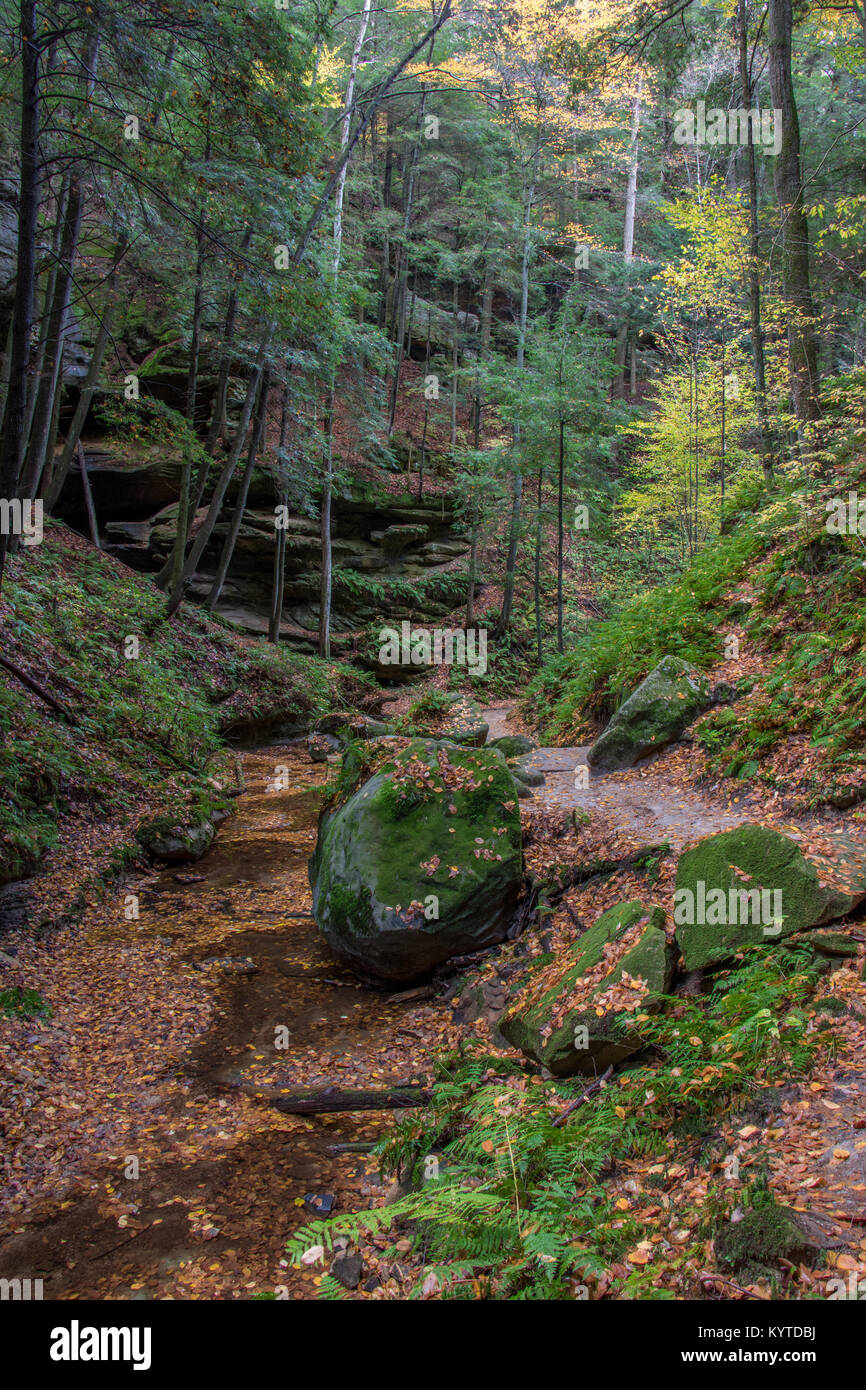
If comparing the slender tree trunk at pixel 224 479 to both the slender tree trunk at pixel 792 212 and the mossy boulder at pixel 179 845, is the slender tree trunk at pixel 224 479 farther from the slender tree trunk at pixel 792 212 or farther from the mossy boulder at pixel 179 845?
the slender tree trunk at pixel 792 212

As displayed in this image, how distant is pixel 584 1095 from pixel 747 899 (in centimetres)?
154

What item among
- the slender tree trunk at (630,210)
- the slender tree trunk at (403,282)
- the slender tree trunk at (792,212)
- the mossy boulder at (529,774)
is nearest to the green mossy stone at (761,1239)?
the mossy boulder at (529,774)

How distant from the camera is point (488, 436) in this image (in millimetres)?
29531

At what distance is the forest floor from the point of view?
2.92m

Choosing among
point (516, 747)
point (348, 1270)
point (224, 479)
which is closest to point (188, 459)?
point (224, 479)

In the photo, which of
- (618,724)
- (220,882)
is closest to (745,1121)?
(618,724)

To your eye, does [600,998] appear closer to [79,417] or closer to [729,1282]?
[729,1282]

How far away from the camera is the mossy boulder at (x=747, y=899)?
160 inches

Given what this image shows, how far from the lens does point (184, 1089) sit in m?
4.97

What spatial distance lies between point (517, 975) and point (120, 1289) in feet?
11.3

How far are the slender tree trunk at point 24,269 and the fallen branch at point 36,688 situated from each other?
3460mm

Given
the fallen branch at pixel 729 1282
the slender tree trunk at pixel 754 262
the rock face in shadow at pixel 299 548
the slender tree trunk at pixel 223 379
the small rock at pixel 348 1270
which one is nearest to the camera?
the fallen branch at pixel 729 1282

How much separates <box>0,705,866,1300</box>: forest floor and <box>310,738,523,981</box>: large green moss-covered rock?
377 mm
